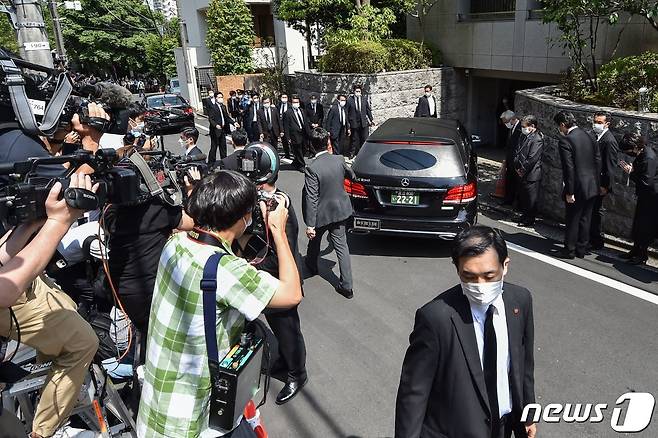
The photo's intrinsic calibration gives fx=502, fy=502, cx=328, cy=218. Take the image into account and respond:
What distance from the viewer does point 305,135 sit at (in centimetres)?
1222

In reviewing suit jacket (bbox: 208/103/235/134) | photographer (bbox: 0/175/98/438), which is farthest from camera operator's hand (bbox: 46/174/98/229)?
suit jacket (bbox: 208/103/235/134)

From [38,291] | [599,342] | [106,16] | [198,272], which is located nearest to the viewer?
[198,272]

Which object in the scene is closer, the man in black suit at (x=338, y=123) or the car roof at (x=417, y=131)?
the car roof at (x=417, y=131)

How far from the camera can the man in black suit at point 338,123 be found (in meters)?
12.2

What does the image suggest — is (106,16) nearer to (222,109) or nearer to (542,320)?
(222,109)

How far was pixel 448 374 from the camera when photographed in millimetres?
2150

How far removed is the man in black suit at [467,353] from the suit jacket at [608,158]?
4.73 m

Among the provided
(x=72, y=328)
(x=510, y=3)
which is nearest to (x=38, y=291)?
(x=72, y=328)

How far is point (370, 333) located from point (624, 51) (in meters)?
8.61

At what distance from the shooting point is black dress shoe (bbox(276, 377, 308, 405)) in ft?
12.9

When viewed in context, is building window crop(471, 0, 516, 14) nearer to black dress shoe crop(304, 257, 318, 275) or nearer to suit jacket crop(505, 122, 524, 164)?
suit jacket crop(505, 122, 524, 164)

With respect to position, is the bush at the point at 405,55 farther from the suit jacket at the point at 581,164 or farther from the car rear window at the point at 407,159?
the suit jacket at the point at 581,164

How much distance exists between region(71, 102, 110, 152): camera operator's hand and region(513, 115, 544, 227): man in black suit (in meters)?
5.71

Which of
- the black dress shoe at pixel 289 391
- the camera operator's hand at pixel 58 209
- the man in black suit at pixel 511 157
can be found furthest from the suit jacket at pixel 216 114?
the camera operator's hand at pixel 58 209
